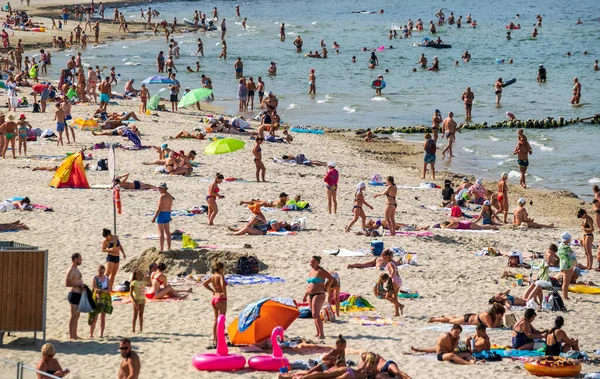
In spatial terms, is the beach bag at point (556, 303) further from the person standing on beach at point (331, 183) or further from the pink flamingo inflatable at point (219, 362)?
the person standing on beach at point (331, 183)

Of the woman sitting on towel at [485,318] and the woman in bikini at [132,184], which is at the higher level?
the woman in bikini at [132,184]

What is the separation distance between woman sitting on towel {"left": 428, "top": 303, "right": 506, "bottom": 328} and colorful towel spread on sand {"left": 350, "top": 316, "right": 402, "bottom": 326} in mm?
577

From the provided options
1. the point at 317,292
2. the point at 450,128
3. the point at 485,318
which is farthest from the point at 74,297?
the point at 450,128

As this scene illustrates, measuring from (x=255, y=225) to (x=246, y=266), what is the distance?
8.64ft

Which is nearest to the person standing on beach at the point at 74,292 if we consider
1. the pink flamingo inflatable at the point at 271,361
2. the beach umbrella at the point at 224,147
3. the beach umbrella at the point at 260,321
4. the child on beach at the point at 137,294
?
the child on beach at the point at 137,294

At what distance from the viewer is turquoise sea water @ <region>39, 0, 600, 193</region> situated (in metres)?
29.5

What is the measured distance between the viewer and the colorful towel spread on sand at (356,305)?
1336 centimetres

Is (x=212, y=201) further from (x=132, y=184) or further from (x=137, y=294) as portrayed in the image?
(x=137, y=294)

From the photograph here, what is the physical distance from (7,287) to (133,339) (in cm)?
170

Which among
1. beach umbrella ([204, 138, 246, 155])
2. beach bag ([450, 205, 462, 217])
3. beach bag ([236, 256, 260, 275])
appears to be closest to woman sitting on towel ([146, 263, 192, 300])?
beach bag ([236, 256, 260, 275])

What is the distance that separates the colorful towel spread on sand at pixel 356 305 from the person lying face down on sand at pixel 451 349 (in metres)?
2.14

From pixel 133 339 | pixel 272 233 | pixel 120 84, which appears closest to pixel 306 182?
pixel 272 233

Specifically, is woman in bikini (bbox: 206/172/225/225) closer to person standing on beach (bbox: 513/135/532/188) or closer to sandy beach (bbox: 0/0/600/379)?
sandy beach (bbox: 0/0/600/379)

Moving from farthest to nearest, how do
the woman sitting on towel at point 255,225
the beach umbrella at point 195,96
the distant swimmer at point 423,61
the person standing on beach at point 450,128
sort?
the distant swimmer at point 423,61
the beach umbrella at point 195,96
the person standing on beach at point 450,128
the woman sitting on towel at point 255,225
